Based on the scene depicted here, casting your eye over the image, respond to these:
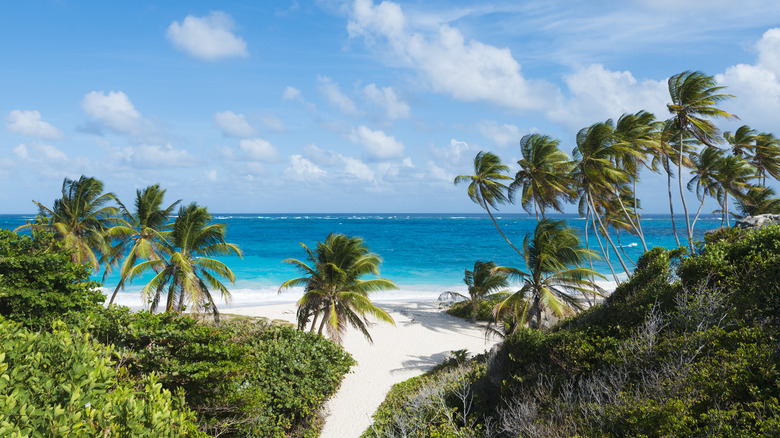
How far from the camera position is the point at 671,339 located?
693 cm

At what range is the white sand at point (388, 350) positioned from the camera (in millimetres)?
12375

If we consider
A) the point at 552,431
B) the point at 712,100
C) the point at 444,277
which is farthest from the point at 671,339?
the point at 444,277

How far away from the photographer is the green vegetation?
5.26 meters

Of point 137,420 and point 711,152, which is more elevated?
point 711,152

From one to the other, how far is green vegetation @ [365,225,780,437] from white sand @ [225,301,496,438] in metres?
2.73

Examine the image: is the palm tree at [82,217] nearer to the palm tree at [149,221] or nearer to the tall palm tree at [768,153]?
the palm tree at [149,221]

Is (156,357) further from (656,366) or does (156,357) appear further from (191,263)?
(656,366)

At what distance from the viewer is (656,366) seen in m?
6.63

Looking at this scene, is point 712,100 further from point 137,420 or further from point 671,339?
point 137,420

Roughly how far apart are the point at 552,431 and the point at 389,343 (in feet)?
43.5

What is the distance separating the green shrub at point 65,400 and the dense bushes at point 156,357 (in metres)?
A: 0.02

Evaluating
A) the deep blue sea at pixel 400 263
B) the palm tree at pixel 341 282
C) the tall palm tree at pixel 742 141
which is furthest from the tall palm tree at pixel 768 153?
the palm tree at pixel 341 282

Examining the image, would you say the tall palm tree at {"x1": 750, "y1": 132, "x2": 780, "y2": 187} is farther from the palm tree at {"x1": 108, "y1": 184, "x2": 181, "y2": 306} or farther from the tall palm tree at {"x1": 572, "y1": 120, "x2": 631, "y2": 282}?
the palm tree at {"x1": 108, "y1": 184, "x2": 181, "y2": 306}

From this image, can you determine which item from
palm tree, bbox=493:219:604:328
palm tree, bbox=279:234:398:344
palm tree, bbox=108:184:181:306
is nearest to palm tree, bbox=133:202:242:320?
palm tree, bbox=108:184:181:306
